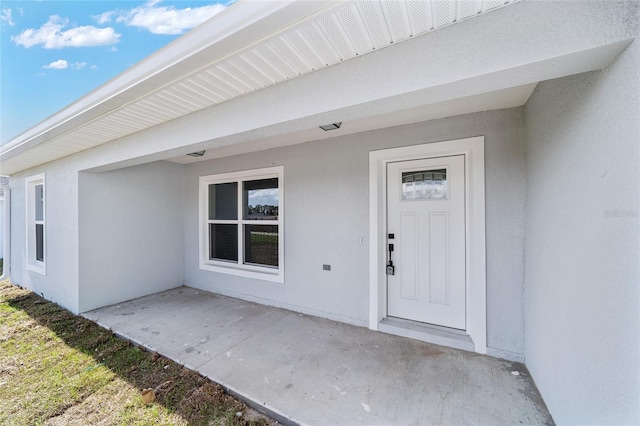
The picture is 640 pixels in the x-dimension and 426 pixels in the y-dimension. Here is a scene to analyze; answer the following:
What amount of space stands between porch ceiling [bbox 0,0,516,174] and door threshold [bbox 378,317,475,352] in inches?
118

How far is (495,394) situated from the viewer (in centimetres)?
214

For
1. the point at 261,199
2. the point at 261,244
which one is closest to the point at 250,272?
the point at 261,244

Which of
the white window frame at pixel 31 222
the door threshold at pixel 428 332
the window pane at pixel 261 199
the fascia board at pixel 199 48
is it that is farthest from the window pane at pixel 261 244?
the white window frame at pixel 31 222

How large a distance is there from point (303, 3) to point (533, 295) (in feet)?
9.45

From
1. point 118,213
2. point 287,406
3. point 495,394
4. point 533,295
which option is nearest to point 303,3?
point 287,406

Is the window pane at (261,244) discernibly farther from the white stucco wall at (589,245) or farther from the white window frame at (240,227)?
the white stucco wall at (589,245)

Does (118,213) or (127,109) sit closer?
(127,109)

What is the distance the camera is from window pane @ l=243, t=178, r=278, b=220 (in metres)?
4.40

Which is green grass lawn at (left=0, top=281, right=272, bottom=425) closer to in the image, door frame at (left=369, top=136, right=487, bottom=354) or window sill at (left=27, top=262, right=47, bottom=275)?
window sill at (left=27, top=262, right=47, bottom=275)

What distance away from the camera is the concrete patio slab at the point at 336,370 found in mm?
1974

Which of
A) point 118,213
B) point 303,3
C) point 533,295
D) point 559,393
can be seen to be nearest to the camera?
point 303,3

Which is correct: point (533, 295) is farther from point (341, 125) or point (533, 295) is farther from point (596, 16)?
point (341, 125)

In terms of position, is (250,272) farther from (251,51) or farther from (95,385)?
(251,51)

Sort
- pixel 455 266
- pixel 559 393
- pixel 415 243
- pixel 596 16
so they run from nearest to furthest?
pixel 596 16
pixel 559 393
pixel 455 266
pixel 415 243
